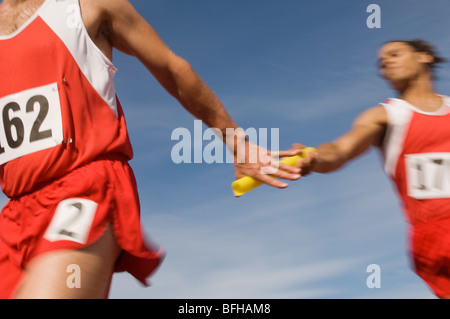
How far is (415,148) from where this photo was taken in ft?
12.8

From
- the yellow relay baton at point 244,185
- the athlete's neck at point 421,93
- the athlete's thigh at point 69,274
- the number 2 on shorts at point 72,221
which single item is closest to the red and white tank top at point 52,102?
the number 2 on shorts at point 72,221

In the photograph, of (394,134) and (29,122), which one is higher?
(394,134)

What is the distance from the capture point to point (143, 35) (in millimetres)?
2586

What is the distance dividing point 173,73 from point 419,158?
2148mm

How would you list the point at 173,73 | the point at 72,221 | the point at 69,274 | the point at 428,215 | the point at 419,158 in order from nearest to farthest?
the point at 69,274
the point at 72,221
the point at 173,73
the point at 428,215
the point at 419,158

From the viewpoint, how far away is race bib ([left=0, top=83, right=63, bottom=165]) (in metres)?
2.32

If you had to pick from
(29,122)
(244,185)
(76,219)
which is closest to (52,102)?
(29,122)

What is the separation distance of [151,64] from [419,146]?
2.28 m

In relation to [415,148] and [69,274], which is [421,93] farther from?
[69,274]

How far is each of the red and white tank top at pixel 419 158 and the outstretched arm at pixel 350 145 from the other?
0.09 metres

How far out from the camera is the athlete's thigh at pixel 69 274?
207 centimetres

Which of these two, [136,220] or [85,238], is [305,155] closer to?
[136,220]

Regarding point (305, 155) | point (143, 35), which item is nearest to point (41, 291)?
point (143, 35)

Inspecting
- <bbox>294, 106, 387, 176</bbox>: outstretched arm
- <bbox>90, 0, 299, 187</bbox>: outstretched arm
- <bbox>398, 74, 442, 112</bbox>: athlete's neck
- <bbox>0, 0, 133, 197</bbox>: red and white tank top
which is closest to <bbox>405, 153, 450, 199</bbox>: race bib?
<bbox>294, 106, 387, 176</bbox>: outstretched arm
